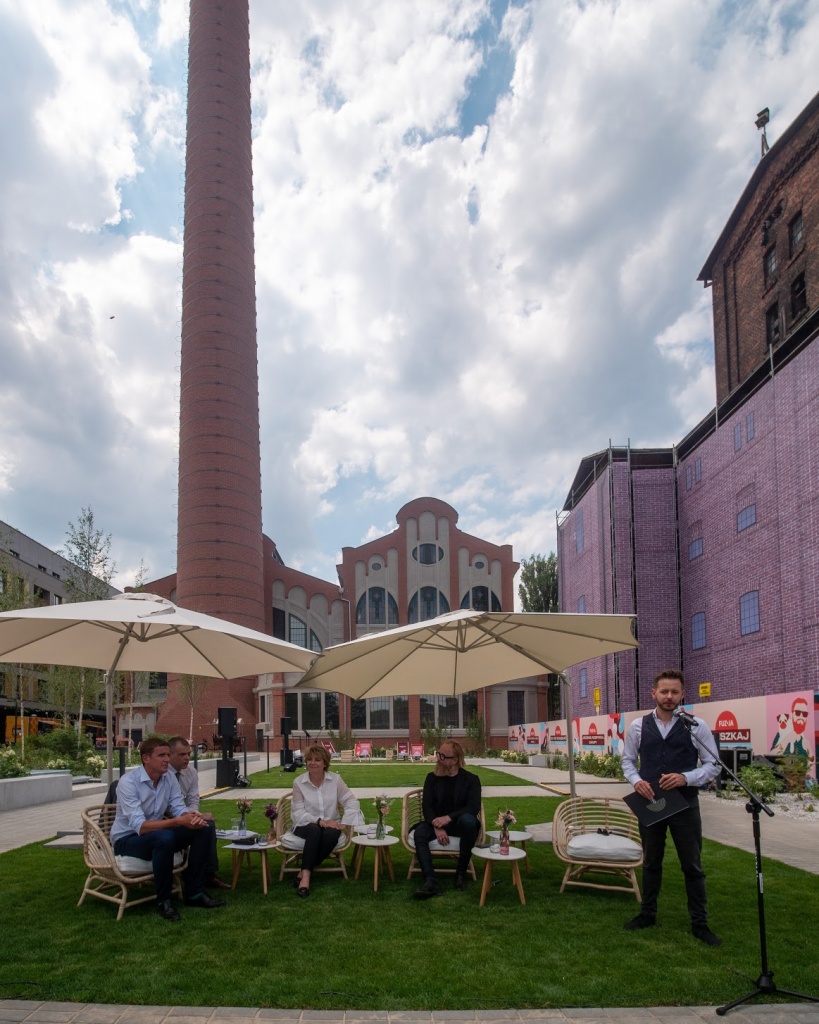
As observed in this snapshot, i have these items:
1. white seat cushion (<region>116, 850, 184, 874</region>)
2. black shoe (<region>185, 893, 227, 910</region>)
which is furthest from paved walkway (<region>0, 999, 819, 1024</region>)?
black shoe (<region>185, 893, 227, 910</region>)

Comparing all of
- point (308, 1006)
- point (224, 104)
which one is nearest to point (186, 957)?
point (308, 1006)

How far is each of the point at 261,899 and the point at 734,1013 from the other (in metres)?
3.94

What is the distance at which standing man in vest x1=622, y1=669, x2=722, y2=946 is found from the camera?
5324mm

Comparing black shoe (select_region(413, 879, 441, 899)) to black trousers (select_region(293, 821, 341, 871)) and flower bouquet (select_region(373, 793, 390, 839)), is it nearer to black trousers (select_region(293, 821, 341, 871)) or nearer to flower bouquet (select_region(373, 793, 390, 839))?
flower bouquet (select_region(373, 793, 390, 839))

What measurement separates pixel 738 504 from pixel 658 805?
21982 mm

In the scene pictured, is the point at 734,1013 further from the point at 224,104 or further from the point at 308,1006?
the point at 224,104

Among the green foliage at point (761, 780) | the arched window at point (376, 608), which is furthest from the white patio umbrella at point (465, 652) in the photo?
the arched window at point (376, 608)

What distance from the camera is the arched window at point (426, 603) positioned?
44344 millimetres

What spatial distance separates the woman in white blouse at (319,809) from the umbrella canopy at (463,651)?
1.06m

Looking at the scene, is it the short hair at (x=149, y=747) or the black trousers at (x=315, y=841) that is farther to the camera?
the black trousers at (x=315, y=841)

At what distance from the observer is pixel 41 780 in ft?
49.4

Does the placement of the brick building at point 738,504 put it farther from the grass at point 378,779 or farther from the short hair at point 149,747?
the short hair at point 149,747

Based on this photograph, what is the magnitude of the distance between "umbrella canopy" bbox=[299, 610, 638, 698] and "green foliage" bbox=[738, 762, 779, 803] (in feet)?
23.0

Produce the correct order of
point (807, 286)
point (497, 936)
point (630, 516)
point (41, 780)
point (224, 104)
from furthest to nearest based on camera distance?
point (224, 104) → point (630, 516) → point (807, 286) → point (41, 780) → point (497, 936)
